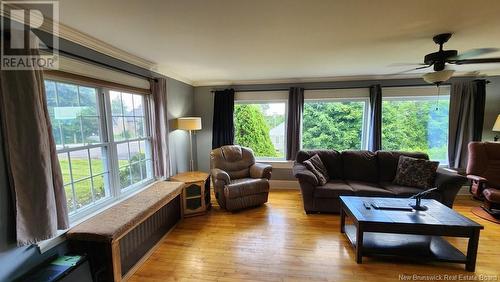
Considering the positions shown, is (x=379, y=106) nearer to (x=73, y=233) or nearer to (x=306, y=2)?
(x=306, y=2)

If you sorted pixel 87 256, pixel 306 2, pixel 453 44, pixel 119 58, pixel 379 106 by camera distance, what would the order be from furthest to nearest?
1. pixel 379 106
2. pixel 119 58
3. pixel 453 44
4. pixel 87 256
5. pixel 306 2

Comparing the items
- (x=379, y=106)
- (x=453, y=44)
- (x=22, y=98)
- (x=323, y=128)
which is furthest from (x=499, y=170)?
(x=22, y=98)

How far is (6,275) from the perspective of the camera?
147 cm

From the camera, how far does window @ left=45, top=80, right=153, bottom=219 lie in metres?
1.97

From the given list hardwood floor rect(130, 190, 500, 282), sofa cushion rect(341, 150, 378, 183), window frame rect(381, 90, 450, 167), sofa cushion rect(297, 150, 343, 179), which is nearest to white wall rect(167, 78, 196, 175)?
hardwood floor rect(130, 190, 500, 282)

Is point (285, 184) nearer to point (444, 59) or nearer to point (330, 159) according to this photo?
point (330, 159)

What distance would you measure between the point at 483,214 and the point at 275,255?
3.24m

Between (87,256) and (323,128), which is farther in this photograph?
(323,128)

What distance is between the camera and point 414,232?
2.05 m

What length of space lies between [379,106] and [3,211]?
4.89 meters

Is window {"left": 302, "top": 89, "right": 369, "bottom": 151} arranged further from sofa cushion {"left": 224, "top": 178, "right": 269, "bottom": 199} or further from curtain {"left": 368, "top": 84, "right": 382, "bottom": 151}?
sofa cushion {"left": 224, "top": 178, "right": 269, "bottom": 199}

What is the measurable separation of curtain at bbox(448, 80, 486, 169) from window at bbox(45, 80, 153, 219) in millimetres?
5171

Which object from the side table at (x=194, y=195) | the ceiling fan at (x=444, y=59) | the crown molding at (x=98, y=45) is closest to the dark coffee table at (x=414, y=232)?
the ceiling fan at (x=444, y=59)

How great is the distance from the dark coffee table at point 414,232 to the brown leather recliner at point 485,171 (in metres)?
1.21
